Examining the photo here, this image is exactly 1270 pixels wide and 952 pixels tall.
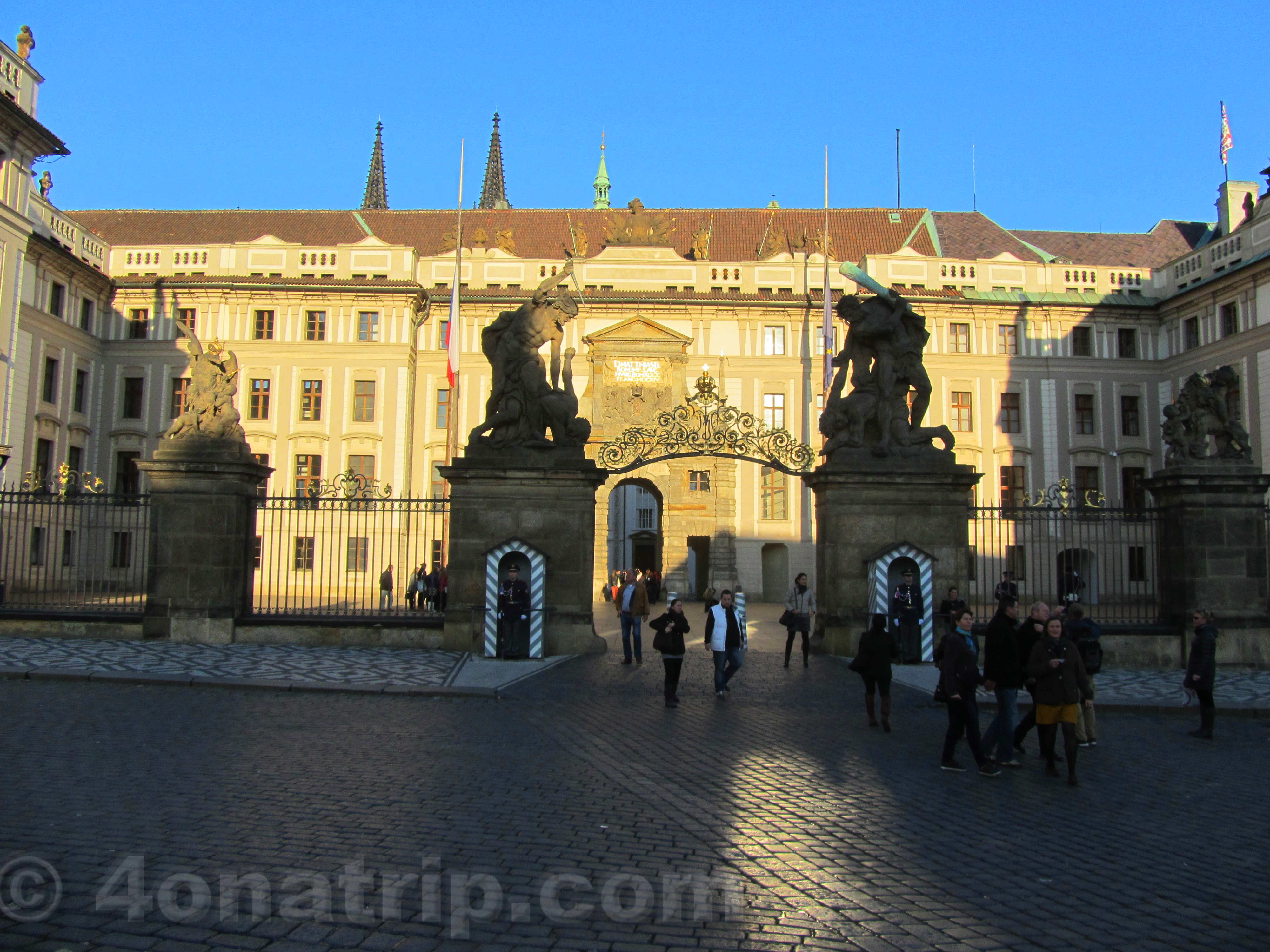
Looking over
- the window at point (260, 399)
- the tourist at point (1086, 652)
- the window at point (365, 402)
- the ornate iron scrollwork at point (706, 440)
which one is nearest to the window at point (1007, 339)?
the window at point (365, 402)

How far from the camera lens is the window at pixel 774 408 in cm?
4456

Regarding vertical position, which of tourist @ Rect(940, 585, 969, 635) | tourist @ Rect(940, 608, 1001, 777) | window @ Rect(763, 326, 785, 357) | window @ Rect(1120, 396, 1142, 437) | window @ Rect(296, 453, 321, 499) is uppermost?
window @ Rect(763, 326, 785, 357)

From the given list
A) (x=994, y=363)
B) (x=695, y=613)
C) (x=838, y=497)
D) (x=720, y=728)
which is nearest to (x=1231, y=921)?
(x=720, y=728)

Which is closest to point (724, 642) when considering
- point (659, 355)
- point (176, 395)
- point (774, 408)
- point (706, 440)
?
point (706, 440)

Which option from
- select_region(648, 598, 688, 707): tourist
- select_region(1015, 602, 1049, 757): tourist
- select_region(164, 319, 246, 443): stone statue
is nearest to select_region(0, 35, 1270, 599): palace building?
select_region(164, 319, 246, 443): stone statue

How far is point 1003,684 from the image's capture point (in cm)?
933

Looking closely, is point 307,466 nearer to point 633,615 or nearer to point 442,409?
point 442,409

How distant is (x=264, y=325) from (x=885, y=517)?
3515 centimetres

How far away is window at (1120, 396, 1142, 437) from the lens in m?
45.0

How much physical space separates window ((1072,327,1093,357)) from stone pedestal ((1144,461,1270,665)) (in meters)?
30.7

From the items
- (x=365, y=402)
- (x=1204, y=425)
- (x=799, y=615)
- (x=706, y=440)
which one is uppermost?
(x=365, y=402)

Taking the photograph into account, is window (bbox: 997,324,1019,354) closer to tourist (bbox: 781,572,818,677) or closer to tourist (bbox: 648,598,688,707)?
tourist (bbox: 781,572,818,677)

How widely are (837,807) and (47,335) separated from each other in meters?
42.0

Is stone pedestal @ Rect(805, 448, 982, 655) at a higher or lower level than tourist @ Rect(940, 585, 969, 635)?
higher
